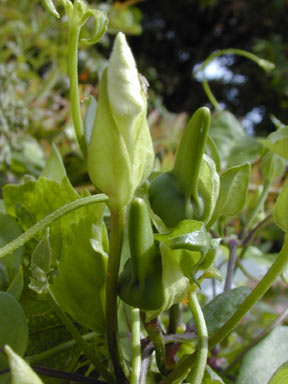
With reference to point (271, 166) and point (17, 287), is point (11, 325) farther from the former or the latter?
point (271, 166)

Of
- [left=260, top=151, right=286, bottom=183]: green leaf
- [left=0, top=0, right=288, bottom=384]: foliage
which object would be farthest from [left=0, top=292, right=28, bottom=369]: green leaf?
[left=260, top=151, right=286, bottom=183]: green leaf

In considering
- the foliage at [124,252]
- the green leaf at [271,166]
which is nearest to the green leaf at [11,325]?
the foliage at [124,252]

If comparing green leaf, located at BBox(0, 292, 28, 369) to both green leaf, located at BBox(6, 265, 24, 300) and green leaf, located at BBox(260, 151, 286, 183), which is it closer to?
green leaf, located at BBox(6, 265, 24, 300)

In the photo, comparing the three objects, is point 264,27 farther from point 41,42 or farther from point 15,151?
point 15,151

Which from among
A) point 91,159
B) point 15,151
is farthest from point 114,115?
point 15,151

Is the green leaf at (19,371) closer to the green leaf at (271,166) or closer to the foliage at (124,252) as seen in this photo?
the foliage at (124,252)
